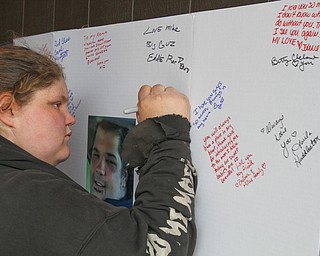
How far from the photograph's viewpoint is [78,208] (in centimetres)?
79

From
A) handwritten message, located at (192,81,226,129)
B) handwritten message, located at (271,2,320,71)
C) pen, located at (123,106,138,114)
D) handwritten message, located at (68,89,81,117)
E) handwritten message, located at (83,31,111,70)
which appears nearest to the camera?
handwritten message, located at (271,2,320,71)

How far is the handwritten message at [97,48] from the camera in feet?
3.90

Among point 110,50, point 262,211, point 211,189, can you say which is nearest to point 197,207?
point 211,189

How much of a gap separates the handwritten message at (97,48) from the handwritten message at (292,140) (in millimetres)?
490

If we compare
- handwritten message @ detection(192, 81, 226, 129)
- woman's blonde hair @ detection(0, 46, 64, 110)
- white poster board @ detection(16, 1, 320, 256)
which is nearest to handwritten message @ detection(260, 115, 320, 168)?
white poster board @ detection(16, 1, 320, 256)

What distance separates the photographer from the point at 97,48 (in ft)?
3.99

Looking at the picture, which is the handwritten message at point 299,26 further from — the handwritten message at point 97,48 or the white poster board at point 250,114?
the handwritten message at point 97,48

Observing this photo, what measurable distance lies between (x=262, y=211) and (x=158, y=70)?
14.0 inches

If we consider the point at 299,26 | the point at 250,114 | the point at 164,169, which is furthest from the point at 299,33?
the point at 164,169

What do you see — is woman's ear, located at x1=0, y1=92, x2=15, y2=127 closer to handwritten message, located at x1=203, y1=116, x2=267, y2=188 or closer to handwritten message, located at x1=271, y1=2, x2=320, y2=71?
handwritten message, located at x1=203, y1=116, x2=267, y2=188

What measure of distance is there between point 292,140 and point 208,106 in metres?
0.18

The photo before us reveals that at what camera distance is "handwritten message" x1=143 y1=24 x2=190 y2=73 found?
0.98 meters

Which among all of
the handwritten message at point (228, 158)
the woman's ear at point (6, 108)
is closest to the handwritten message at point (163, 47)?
the handwritten message at point (228, 158)
